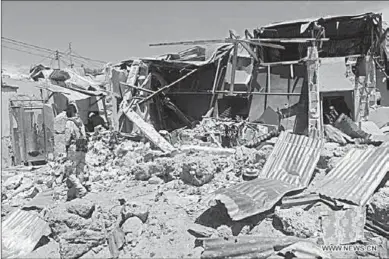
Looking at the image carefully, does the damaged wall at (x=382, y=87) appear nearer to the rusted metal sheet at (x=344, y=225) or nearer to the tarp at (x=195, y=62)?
the tarp at (x=195, y=62)

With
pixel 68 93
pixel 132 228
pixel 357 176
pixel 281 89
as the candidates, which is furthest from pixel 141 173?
pixel 281 89

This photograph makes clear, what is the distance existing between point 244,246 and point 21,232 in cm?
344

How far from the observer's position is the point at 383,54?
1120 centimetres

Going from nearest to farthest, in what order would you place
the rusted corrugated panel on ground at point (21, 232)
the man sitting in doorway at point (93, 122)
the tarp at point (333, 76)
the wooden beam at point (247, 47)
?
the rusted corrugated panel on ground at point (21, 232)
the wooden beam at point (247, 47)
the tarp at point (333, 76)
the man sitting in doorway at point (93, 122)

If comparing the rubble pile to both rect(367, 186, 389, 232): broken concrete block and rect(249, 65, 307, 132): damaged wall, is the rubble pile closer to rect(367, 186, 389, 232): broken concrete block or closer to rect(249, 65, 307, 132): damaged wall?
rect(367, 186, 389, 232): broken concrete block

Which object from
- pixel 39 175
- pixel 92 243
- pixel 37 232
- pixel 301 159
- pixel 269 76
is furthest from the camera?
pixel 269 76

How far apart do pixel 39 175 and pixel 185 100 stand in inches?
248

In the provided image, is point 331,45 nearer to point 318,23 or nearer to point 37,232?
point 318,23

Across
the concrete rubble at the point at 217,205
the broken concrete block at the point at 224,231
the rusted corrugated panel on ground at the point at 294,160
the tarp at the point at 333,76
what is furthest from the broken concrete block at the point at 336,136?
the broken concrete block at the point at 224,231

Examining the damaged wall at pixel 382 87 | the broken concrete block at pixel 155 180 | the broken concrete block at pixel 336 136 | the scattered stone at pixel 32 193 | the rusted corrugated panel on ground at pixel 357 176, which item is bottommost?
the scattered stone at pixel 32 193

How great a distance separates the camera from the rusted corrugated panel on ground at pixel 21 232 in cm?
501

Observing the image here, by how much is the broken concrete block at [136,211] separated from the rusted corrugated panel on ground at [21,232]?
1142 millimetres

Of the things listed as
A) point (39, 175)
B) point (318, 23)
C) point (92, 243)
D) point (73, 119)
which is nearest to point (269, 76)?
point (318, 23)

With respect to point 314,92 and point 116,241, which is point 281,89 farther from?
point 116,241
